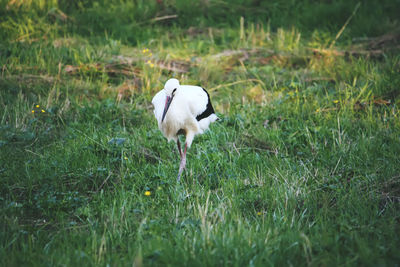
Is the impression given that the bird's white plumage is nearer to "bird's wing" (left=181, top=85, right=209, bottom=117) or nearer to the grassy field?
"bird's wing" (left=181, top=85, right=209, bottom=117)

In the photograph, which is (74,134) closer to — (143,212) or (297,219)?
(143,212)

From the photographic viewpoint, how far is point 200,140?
4562mm

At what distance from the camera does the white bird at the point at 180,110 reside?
3740 millimetres

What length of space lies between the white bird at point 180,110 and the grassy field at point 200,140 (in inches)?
11.6

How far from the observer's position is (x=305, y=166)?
359 cm

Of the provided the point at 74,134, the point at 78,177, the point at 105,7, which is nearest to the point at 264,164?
the point at 78,177

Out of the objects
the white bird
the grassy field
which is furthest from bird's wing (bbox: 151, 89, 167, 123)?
the grassy field

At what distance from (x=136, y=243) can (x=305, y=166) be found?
68.7 inches

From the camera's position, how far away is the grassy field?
251 cm

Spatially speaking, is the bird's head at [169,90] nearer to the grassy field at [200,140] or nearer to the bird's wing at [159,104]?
the bird's wing at [159,104]

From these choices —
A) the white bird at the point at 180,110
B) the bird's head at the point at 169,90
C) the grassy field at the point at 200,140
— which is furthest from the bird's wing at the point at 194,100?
the grassy field at the point at 200,140

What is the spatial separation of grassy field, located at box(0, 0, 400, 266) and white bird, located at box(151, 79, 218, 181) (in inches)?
11.6

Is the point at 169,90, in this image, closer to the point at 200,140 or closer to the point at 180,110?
the point at 180,110

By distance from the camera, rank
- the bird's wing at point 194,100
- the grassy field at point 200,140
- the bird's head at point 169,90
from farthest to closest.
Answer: the bird's wing at point 194,100 < the bird's head at point 169,90 < the grassy field at point 200,140
